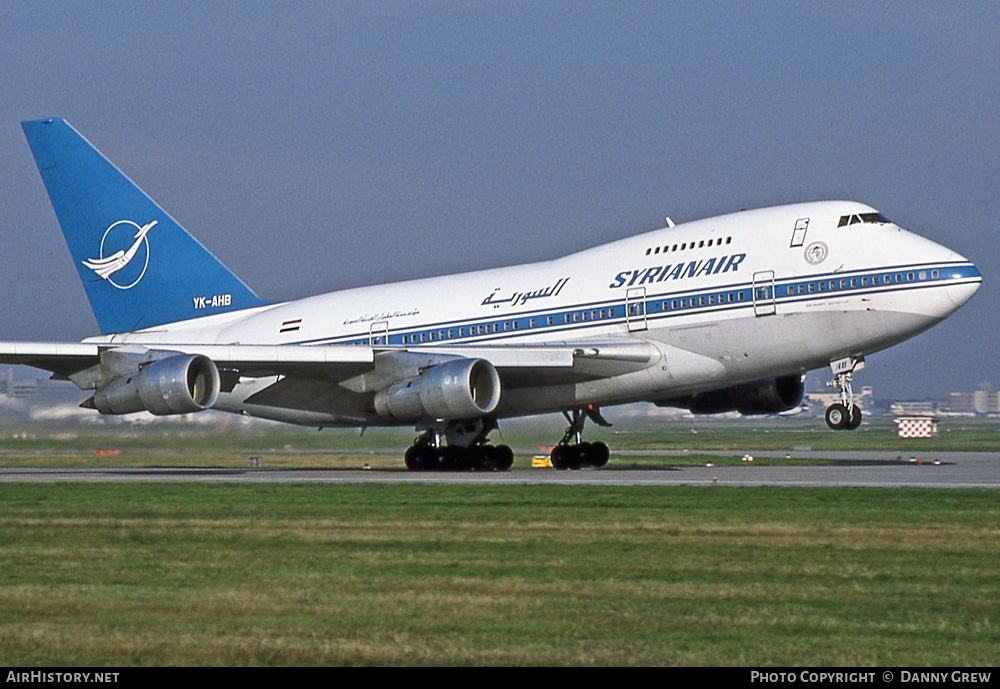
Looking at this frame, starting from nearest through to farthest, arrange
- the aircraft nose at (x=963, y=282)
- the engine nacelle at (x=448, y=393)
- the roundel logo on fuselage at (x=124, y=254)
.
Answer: the aircraft nose at (x=963, y=282), the engine nacelle at (x=448, y=393), the roundel logo on fuselage at (x=124, y=254)

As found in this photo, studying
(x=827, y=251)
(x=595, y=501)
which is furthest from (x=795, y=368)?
(x=595, y=501)

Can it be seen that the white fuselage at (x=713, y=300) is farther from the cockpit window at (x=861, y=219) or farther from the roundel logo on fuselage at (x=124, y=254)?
the roundel logo on fuselage at (x=124, y=254)

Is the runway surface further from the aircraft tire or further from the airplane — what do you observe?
the airplane

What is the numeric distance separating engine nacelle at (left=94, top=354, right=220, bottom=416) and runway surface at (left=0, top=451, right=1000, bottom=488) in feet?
4.83

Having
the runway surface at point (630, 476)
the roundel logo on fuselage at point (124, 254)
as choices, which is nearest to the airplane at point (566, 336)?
the roundel logo on fuselage at point (124, 254)

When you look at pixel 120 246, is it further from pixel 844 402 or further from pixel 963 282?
pixel 963 282

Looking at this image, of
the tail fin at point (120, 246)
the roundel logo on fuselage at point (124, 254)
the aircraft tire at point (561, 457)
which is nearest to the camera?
the aircraft tire at point (561, 457)

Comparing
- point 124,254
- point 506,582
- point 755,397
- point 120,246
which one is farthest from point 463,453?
point 506,582

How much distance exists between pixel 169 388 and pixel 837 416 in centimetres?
1354

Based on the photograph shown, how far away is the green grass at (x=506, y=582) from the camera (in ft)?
30.6

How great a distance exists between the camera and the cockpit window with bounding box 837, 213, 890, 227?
2905 centimetres

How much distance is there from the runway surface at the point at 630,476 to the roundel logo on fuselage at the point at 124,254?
6120 millimetres

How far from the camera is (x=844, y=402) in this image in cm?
2905

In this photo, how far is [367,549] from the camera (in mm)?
15125
